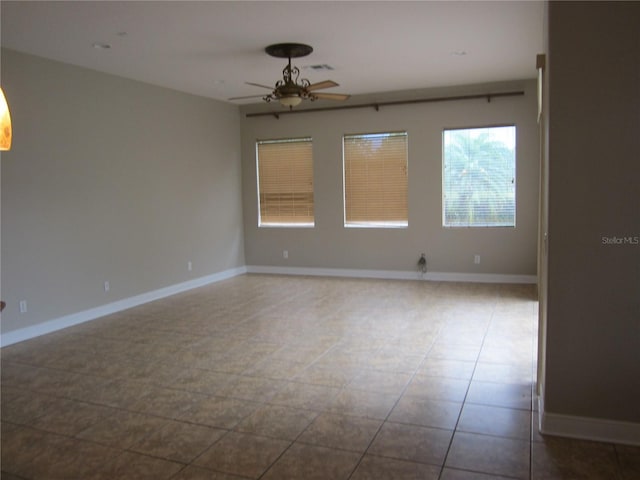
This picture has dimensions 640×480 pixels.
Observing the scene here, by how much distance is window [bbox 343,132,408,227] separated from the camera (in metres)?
7.59

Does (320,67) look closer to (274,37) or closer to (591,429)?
(274,37)

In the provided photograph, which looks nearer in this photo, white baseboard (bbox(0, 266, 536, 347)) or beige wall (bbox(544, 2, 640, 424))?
beige wall (bbox(544, 2, 640, 424))

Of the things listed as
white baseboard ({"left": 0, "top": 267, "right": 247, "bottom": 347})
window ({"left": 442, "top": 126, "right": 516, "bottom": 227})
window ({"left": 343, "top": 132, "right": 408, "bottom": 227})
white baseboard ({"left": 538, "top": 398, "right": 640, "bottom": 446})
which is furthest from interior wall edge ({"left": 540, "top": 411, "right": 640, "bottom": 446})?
window ({"left": 343, "top": 132, "right": 408, "bottom": 227})

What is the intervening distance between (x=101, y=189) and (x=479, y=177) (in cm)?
484

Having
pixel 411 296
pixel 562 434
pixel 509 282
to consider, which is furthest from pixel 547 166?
pixel 509 282

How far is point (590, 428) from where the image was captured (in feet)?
8.93

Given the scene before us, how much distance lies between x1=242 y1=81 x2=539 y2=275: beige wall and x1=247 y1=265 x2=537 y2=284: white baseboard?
62 millimetres

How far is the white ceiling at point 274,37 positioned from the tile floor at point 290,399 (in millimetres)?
2703

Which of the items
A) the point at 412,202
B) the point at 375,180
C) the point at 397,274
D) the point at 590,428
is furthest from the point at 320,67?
the point at 590,428

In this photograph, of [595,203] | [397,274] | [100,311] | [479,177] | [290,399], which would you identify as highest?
[479,177]

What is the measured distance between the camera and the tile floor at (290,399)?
2.59 metres

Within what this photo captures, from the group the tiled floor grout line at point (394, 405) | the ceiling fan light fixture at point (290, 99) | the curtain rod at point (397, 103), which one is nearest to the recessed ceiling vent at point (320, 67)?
the ceiling fan light fixture at point (290, 99)

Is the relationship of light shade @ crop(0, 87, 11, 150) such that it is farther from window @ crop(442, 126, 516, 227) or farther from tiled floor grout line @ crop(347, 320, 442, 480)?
window @ crop(442, 126, 516, 227)

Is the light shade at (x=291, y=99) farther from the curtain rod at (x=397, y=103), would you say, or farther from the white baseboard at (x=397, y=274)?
the white baseboard at (x=397, y=274)
